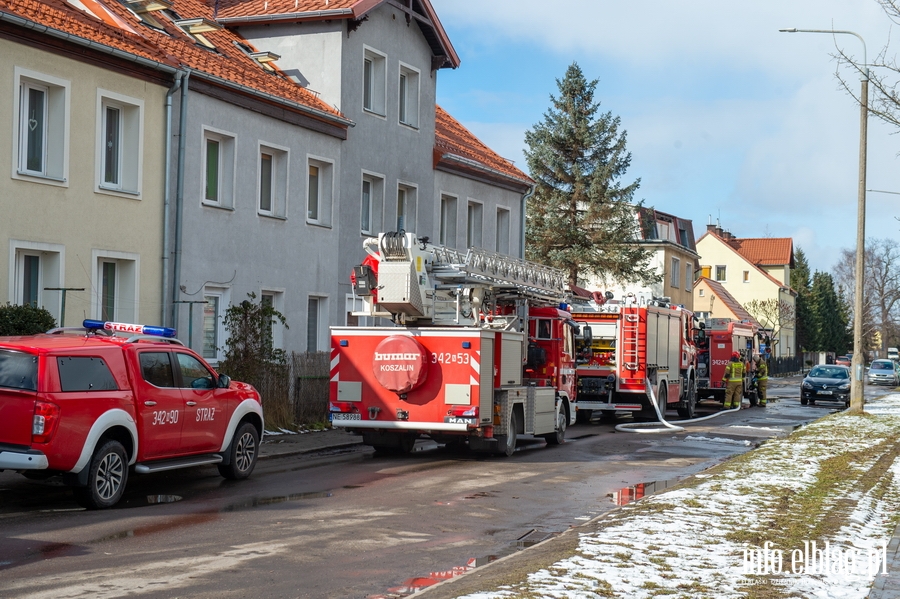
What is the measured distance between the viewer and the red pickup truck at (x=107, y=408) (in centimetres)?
1021

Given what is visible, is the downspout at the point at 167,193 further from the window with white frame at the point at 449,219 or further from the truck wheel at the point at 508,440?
the window with white frame at the point at 449,219

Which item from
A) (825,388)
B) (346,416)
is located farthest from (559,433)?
(825,388)

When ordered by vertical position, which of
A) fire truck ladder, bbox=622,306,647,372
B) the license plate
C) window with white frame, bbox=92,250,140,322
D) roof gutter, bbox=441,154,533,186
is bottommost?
the license plate

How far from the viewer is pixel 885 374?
209 ft

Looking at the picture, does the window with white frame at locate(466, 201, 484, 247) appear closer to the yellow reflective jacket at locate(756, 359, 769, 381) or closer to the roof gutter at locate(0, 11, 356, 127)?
the roof gutter at locate(0, 11, 356, 127)

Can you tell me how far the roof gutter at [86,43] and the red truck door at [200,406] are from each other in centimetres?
673

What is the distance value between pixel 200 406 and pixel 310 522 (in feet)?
9.02

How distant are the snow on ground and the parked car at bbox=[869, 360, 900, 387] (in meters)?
Answer: 51.8

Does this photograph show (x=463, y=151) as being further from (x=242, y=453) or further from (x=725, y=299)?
(x=725, y=299)

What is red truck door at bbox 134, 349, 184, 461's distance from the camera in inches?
450

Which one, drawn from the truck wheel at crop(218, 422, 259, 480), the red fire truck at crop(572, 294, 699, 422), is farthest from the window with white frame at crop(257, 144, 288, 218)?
the truck wheel at crop(218, 422, 259, 480)

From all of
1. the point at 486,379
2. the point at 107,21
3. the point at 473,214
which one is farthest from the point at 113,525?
the point at 473,214

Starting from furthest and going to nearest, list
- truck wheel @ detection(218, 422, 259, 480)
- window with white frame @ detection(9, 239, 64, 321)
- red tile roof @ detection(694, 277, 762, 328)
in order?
red tile roof @ detection(694, 277, 762, 328)
window with white frame @ detection(9, 239, 64, 321)
truck wheel @ detection(218, 422, 259, 480)

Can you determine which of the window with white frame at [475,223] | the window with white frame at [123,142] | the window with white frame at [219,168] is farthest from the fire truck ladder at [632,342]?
the window with white frame at [123,142]
